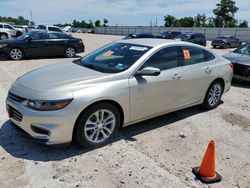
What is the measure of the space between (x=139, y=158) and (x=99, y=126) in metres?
0.74

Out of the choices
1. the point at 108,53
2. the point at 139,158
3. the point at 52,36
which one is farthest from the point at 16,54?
the point at 139,158

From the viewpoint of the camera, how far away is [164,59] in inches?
169

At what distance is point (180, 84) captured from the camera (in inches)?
175

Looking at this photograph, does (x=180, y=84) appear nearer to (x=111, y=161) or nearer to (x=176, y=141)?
(x=176, y=141)

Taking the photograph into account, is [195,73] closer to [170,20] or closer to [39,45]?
[39,45]

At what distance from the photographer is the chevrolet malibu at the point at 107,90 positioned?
3.23 meters

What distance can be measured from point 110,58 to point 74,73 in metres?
0.78

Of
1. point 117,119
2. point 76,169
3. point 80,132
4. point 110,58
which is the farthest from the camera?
point 110,58

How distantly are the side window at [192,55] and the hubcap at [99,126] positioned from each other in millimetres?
1878

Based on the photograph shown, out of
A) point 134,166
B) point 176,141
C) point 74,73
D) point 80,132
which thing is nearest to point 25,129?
point 80,132

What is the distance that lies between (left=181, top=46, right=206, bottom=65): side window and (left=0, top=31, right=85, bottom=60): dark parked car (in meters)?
9.25

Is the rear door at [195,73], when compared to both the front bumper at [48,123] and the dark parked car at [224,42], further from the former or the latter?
the dark parked car at [224,42]

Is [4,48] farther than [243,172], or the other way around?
[4,48]

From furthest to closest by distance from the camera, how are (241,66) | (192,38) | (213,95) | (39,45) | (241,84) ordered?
(192,38) → (39,45) → (241,84) → (241,66) → (213,95)
